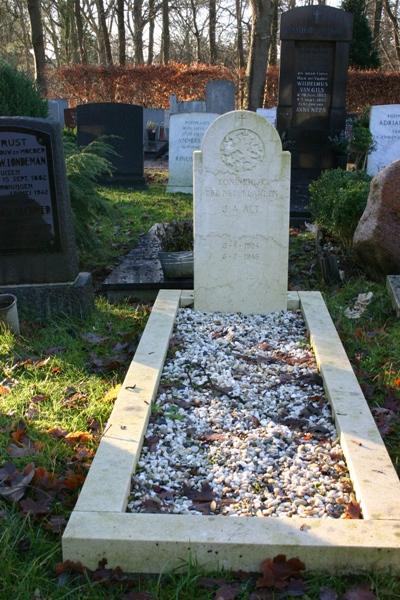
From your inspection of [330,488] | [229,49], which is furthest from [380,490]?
[229,49]

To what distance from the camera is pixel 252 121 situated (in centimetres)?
474

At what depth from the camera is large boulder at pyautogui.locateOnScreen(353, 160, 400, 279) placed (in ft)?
19.0

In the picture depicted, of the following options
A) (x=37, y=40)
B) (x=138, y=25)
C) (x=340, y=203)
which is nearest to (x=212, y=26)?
(x=138, y=25)

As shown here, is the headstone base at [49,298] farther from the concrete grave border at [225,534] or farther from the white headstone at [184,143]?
the white headstone at [184,143]

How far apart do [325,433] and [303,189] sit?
7552 millimetres

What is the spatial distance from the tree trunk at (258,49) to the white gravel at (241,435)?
47.2ft

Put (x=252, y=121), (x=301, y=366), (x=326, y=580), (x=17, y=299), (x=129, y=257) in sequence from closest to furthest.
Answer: (x=326, y=580) → (x=301, y=366) → (x=252, y=121) → (x=17, y=299) → (x=129, y=257)

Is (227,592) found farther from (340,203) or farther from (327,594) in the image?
(340,203)

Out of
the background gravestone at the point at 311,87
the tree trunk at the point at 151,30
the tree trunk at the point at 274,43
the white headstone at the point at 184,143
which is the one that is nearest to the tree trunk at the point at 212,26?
the tree trunk at the point at 151,30

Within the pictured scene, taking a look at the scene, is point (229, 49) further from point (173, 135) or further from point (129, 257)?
point (129, 257)

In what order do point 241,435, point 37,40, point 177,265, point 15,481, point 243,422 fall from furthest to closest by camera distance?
point 37,40 < point 177,265 < point 243,422 < point 241,435 < point 15,481

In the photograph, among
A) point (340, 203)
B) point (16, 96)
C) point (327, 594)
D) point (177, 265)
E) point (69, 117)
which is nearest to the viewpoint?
point (327, 594)

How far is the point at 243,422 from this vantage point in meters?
3.45

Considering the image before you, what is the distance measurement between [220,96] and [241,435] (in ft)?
52.8
